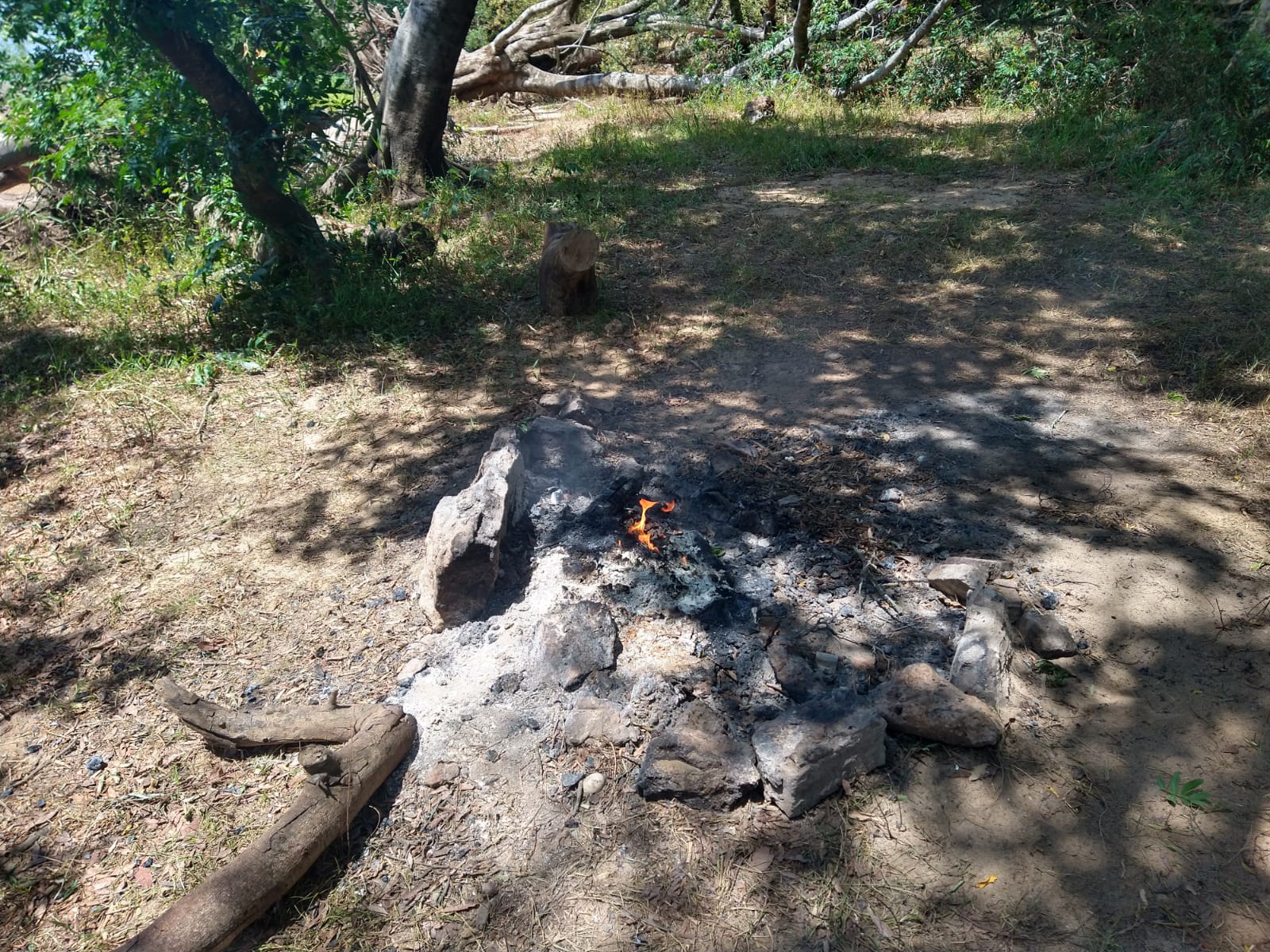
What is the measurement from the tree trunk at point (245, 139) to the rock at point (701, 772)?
4.19 metres

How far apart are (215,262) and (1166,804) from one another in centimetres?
586

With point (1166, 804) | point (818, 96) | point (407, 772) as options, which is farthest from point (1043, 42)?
point (407, 772)

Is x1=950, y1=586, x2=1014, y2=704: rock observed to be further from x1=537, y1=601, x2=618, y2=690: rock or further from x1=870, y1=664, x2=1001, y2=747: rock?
x1=537, y1=601, x2=618, y2=690: rock

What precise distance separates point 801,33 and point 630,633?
890cm

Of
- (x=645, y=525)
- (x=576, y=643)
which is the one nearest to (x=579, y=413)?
(x=645, y=525)

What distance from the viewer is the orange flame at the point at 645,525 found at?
3.29 meters

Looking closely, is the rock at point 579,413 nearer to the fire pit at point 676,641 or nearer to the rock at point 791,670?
the fire pit at point 676,641

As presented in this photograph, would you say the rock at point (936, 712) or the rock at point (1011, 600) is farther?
the rock at point (1011, 600)

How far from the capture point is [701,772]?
247 centimetres

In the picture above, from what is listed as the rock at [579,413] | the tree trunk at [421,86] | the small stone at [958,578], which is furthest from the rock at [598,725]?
the tree trunk at [421,86]

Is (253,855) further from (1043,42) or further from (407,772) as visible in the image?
(1043,42)

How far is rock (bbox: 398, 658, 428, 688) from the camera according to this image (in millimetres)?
2924

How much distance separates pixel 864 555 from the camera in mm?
3234

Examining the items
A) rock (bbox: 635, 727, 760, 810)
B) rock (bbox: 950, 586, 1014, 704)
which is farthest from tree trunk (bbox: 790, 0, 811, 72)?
rock (bbox: 635, 727, 760, 810)
